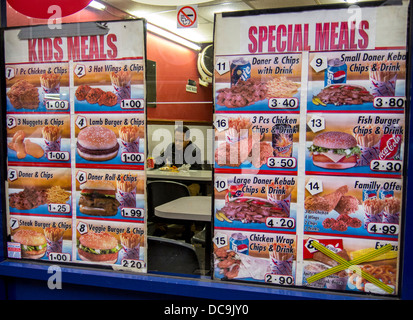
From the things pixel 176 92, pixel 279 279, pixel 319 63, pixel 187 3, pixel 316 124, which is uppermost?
pixel 187 3

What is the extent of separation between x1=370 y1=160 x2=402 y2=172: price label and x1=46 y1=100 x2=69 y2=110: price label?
1711mm

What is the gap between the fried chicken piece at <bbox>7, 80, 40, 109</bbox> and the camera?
2.10 metres

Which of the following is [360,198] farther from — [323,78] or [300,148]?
[323,78]

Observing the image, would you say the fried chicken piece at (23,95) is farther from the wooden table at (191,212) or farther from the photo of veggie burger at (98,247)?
the wooden table at (191,212)

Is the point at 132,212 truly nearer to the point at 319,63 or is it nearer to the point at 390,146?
the point at 319,63

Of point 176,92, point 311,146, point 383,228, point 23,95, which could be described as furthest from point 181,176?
point 383,228

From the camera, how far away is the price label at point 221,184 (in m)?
1.87

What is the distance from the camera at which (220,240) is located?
1884 millimetres

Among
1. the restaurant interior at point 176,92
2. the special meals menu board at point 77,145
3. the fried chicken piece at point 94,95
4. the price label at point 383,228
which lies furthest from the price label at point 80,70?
the price label at point 383,228

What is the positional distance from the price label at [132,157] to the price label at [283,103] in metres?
0.77

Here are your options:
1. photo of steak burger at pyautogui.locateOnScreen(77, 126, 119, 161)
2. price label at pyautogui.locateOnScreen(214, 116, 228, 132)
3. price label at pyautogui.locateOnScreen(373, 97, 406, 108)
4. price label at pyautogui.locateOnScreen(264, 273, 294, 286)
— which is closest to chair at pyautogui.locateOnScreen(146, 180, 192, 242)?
photo of steak burger at pyautogui.locateOnScreen(77, 126, 119, 161)

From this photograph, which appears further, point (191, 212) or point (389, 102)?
point (191, 212)

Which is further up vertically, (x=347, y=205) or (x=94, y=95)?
(x=94, y=95)

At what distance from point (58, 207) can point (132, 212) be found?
49cm
